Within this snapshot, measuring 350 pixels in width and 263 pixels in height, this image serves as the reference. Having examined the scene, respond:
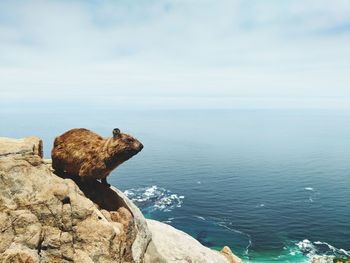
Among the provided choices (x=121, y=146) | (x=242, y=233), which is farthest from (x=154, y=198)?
(x=121, y=146)

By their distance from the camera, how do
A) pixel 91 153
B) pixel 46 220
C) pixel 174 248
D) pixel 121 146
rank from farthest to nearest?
pixel 174 248 → pixel 91 153 → pixel 121 146 → pixel 46 220

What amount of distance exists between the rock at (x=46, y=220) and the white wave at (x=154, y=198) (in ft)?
415

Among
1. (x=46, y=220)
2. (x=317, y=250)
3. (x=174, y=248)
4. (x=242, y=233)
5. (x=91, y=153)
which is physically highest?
(x=91, y=153)

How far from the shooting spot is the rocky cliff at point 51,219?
21219mm

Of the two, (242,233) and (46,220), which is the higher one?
(46,220)

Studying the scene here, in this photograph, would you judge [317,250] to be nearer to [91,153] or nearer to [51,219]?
[91,153]

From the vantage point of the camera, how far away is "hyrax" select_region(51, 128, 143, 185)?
25.8 m

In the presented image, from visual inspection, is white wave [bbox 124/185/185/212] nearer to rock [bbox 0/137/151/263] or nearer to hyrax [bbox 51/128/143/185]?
hyrax [bbox 51/128/143/185]

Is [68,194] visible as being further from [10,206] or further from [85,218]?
[10,206]

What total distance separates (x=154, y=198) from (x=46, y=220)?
149 meters

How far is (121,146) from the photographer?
25656 millimetres

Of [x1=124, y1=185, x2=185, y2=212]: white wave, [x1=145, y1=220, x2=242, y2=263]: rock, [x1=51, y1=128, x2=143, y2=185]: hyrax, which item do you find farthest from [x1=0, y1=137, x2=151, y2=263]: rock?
[x1=124, y1=185, x2=185, y2=212]: white wave

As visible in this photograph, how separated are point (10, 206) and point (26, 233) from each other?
204 centimetres

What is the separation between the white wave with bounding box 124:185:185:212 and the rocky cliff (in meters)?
125
